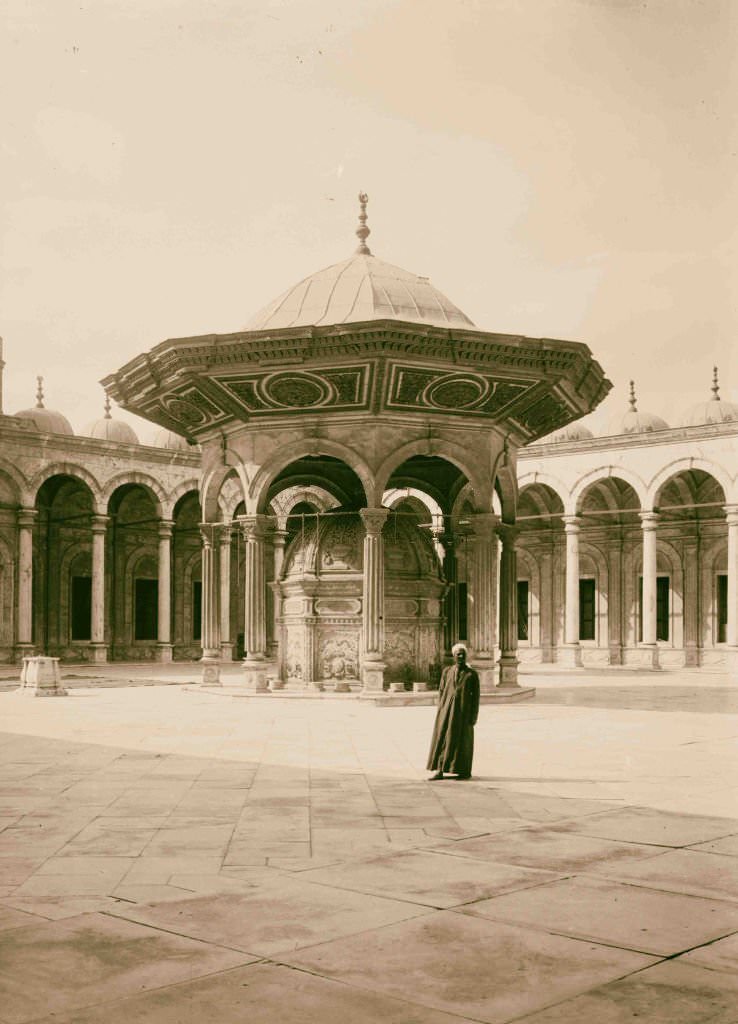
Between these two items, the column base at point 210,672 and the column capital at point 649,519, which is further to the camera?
the column capital at point 649,519

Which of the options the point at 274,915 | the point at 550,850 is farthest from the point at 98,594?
the point at 274,915

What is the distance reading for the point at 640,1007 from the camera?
3.69m

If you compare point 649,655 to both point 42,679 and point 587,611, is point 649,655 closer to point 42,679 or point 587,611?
point 587,611

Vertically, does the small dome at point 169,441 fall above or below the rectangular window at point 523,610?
above

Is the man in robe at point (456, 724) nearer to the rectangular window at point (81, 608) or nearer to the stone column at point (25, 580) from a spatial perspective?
the stone column at point (25, 580)

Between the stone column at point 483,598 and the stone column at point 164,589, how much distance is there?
17.2 metres

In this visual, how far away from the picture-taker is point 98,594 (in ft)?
105

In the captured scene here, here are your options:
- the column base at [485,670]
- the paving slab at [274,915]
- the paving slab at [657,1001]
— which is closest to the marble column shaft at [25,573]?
the column base at [485,670]

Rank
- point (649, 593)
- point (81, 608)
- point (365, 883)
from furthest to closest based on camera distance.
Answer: point (81, 608)
point (649, 593)
point (365, 883)

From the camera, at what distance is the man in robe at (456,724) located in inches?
357

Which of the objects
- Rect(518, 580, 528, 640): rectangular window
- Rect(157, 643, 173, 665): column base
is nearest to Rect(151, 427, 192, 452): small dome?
Rect(157, 643, 173, 665): column base

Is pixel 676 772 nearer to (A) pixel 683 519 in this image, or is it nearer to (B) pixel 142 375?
(B) pixel 142 375

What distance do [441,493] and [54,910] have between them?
1612 cm

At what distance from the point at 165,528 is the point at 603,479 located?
1245 cm
